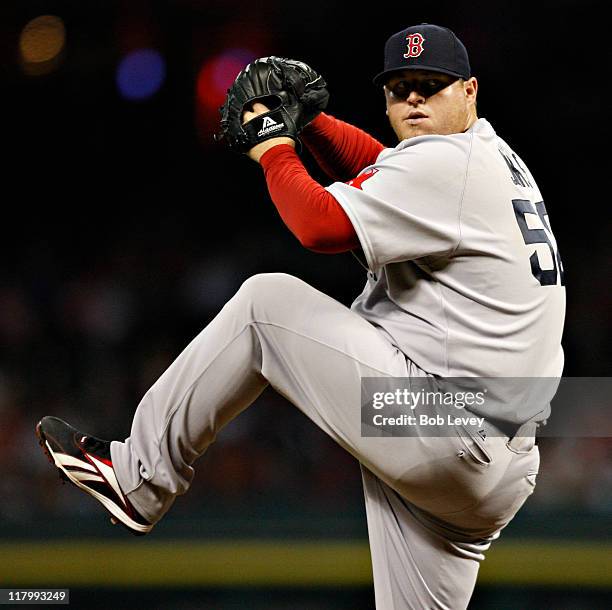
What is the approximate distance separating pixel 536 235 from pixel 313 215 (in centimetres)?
40

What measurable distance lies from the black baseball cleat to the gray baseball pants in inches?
0.7

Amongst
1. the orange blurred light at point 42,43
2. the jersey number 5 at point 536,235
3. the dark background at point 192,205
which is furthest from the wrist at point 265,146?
the orange blurred light at point 42,43

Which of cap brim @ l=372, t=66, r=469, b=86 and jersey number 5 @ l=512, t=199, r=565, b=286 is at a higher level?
cap brim @ l=372, t=66, r=469, b=86

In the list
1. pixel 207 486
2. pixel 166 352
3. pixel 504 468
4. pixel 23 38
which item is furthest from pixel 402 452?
pixel 23 38

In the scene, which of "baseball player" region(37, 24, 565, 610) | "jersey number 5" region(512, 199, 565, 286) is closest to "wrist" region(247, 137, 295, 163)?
"baseball player" region(37, 24, 565, 610)

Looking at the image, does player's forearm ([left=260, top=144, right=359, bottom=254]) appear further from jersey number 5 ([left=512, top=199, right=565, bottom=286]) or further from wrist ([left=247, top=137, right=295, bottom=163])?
jersey number 5 ([left=512, top=199, right=565, bottom=286])

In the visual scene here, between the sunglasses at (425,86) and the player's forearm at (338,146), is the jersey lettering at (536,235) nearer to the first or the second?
the sunglasses at (425,86)

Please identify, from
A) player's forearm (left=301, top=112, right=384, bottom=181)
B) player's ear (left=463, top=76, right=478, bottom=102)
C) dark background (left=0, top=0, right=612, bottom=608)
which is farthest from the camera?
dark background (left=0, top=0, right=612, bottom=608)

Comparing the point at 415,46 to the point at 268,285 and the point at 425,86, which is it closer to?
the point at 425,86

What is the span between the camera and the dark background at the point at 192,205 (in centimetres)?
380

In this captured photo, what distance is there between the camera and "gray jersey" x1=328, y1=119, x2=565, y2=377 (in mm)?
1561

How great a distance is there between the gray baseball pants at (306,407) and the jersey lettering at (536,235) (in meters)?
0.27

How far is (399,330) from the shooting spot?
5.40 ft

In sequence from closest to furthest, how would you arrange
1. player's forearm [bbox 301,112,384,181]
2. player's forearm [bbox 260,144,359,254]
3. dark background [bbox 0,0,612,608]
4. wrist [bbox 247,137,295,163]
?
player's forearm [bbox 260,144,359,254] < wrist [bbox 247,137,295,163] < player's forearm [bbox 301,112,384,181] < dark background [bbox 0,0,612,608]
